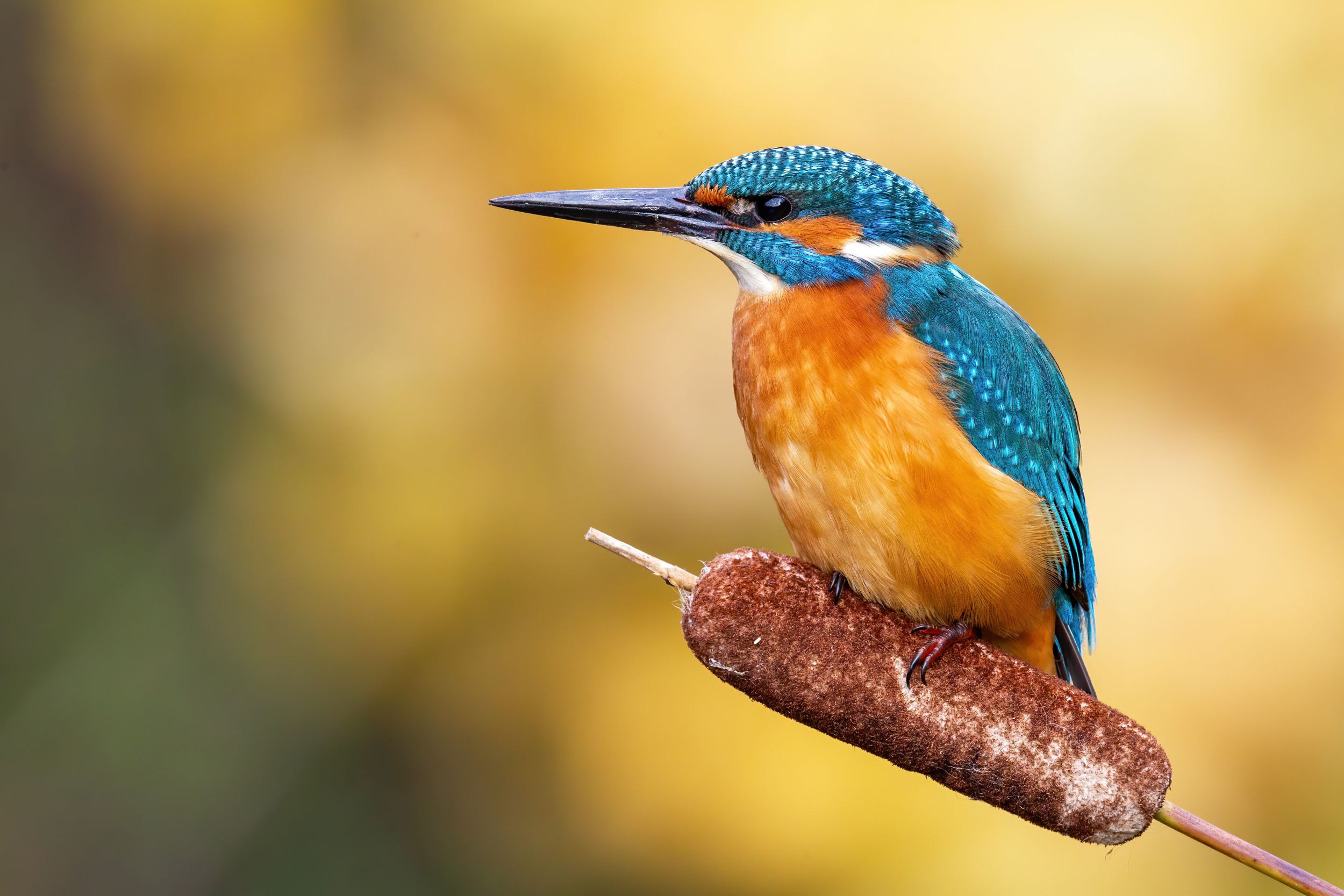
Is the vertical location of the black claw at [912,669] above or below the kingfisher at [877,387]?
below

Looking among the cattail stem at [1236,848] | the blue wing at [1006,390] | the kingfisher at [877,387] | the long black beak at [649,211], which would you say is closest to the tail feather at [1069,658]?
the blue wing at [1006,390]

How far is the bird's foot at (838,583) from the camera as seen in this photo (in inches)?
62.9

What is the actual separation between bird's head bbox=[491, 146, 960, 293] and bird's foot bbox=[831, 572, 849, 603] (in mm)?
424

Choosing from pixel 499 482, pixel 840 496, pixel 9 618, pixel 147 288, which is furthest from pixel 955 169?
pixel 9 618

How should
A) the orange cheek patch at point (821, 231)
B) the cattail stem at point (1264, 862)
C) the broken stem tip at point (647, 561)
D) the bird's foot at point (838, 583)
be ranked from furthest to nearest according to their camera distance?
the orange cheek patch at point (821, 231), the bird's foot at point (838, 583), the broken stem tip at point (647, 561), the cattail stem at point (1264, 862)

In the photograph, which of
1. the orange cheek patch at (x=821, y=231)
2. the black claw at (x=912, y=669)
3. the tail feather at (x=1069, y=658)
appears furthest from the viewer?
the tail feather at (x=1069, y=658)

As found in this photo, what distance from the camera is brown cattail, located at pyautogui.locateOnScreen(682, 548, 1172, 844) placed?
133 cm

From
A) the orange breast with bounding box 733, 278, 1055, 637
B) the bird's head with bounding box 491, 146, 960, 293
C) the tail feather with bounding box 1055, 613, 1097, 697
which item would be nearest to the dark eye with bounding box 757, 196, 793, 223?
the bird's head with bounding box 491, 146, 960, 293

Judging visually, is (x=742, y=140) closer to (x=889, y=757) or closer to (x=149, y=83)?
(x=149, y=83)

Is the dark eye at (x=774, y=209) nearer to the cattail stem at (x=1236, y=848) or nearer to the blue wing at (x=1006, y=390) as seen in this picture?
the blue wing at (x=1006, y=390)

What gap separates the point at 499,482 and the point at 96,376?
4.36ft

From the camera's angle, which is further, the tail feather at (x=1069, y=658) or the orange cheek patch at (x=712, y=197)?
the tail feather at (x=1069, y=658)

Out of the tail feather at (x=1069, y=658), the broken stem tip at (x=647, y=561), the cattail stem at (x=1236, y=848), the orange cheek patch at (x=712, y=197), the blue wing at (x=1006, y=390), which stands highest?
the orange cheek patch at (x=712, y=197)

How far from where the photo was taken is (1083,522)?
1.88 m
